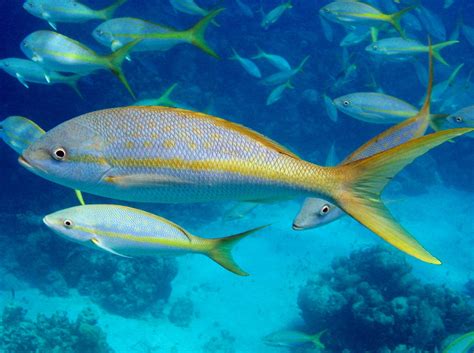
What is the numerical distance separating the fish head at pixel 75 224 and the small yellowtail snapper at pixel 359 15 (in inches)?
231

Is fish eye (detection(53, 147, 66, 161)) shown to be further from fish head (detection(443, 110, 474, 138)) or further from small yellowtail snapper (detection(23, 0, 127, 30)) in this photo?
fish head (detection(443, 110, 474, 138))

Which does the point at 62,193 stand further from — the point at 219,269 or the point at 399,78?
the point at 399,78

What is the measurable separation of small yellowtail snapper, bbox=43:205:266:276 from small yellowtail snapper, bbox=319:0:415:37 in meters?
5.55

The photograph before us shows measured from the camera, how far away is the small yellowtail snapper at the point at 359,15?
20.7 ft

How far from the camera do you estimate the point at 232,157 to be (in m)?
1.70

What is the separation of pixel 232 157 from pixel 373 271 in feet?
22.2

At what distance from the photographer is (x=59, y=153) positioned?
172 centimetres

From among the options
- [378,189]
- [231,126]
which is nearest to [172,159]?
[231,126]

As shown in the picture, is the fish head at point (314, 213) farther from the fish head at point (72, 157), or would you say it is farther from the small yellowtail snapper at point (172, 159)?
the fish head at point (72, 157)

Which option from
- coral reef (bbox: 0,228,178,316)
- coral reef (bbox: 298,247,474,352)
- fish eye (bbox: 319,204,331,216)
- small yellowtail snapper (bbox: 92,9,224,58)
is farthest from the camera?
coral reef (bbox: 0,228,178,316)

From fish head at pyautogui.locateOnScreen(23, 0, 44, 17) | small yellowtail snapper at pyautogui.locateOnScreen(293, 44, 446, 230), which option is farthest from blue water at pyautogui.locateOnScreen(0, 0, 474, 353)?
fish head at pyautogui.locateOnScreen(23, 0, 44, 17)

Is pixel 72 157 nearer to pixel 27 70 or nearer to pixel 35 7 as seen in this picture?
pixel 27 70

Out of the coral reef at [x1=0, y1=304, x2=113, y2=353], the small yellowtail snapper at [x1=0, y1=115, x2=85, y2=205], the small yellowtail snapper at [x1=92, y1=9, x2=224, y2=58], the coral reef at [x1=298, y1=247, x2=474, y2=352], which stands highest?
the small yellowtail snapper at [x1=92, y1=9, x2=224, y2=58]

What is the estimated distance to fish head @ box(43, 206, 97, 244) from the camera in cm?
285
